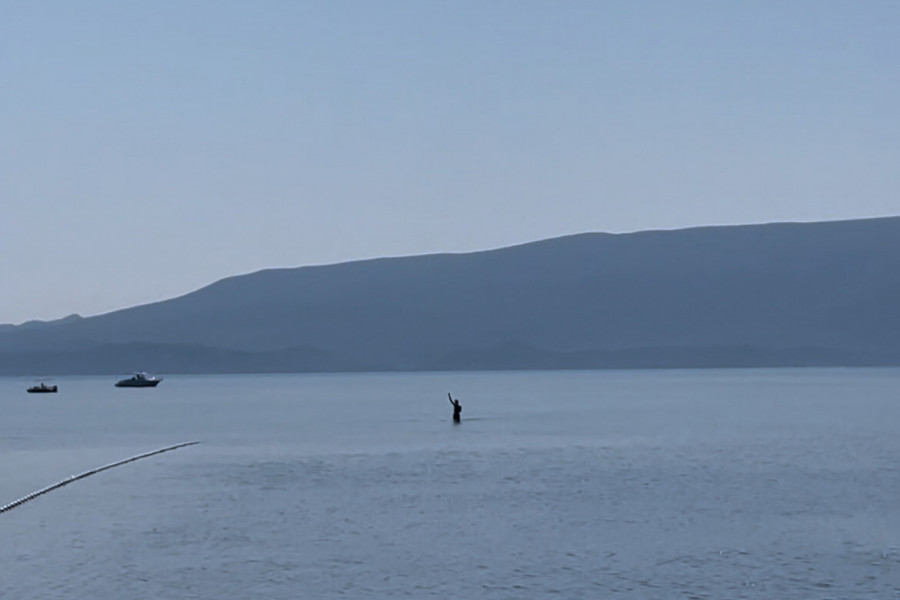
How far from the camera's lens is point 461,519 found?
57250 millimetres

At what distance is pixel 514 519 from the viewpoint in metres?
56.9

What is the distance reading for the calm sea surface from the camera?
42375 mm

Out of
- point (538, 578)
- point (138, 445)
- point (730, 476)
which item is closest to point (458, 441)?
point (138, 445)

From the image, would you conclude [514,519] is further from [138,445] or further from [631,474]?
[138,445]

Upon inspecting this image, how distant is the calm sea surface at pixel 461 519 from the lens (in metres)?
42.4

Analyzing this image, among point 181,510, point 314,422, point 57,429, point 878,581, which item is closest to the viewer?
point 878,581

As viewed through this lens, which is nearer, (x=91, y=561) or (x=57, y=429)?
(x=91, y=561)

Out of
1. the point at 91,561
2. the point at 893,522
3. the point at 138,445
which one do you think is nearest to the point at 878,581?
the point at 893,522

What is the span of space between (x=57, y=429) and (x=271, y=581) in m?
106

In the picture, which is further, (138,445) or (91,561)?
(138,445)

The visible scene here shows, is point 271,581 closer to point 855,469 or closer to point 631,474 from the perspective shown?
point 631,474

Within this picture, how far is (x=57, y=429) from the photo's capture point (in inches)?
5605

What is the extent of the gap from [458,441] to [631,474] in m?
34.5

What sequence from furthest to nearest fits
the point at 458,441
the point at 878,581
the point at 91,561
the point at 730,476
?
the point at 458,441
the point at 730,476
the point at 91,561
the point at 878,581
